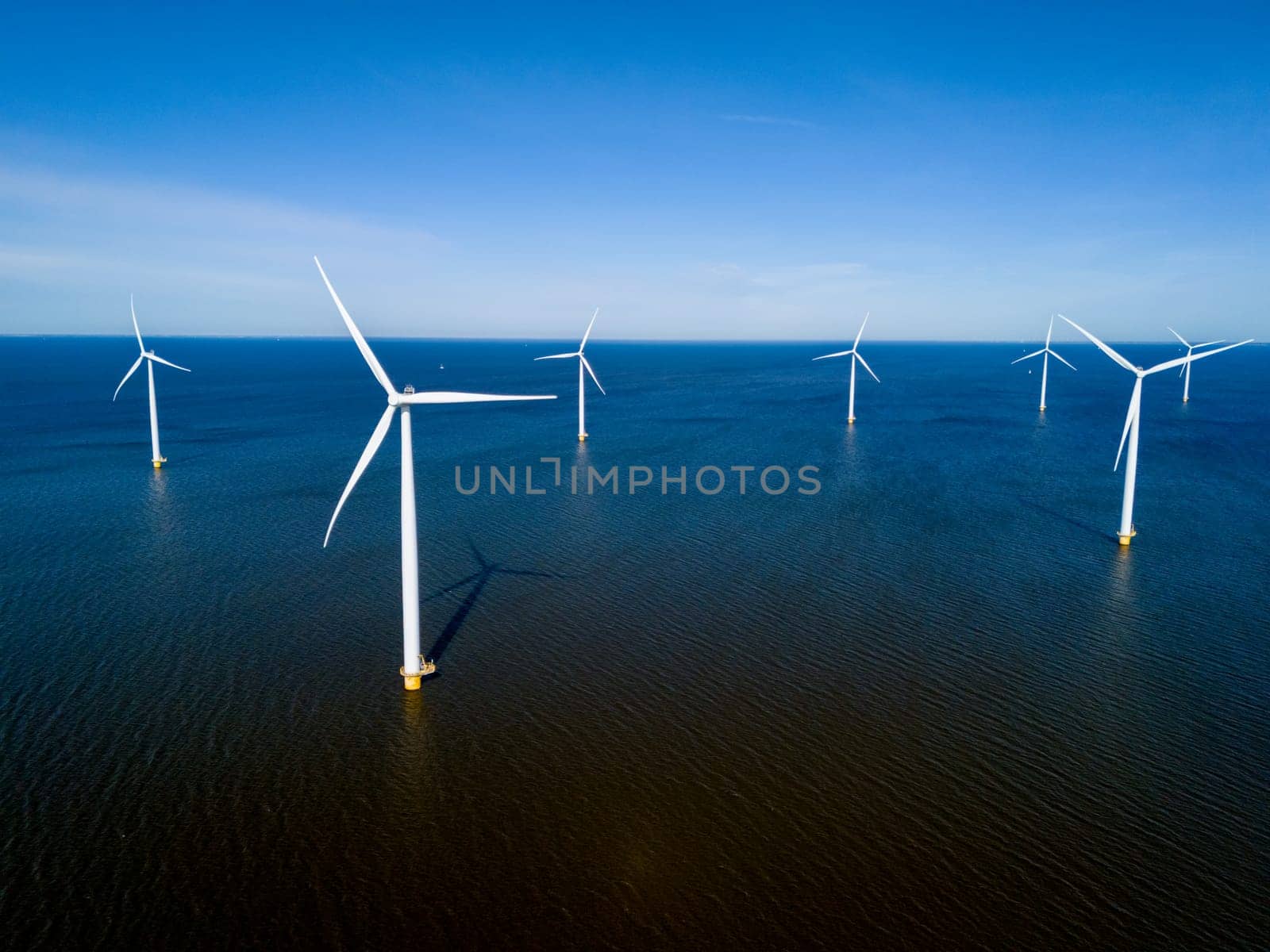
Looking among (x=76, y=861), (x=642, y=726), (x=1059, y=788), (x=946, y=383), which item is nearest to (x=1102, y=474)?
(x=1059, y=788)

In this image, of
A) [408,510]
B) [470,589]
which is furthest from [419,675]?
[470,589]

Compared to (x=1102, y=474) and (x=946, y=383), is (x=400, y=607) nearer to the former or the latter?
(x=1102, y=474)

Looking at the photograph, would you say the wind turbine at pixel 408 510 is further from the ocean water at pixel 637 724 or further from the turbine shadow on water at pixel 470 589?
the turbine shadow on water at pixel 470 589

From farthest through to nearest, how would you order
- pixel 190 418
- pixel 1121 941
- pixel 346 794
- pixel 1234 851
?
1. pixel 190 418
2. pixel 346 794
3. pixel 1234 851
4. pixel 1121 941

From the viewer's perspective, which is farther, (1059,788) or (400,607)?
(400,607)

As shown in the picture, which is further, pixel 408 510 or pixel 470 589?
pixel 470 589

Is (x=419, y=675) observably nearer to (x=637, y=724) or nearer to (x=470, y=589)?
(x=637, y=724)

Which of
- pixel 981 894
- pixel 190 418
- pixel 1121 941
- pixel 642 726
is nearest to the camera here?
pixel 1121 941
